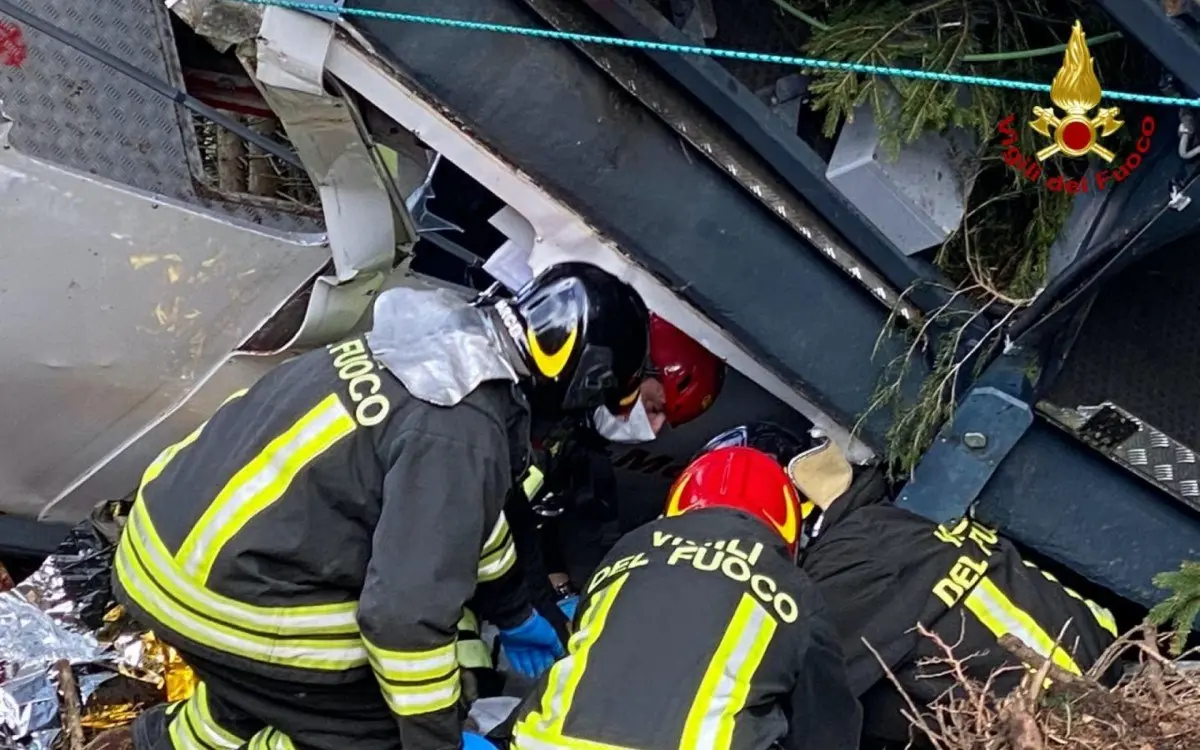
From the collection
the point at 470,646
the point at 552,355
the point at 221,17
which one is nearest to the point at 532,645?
the point at 470,646

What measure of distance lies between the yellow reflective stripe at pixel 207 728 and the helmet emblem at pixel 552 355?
1.17 meters

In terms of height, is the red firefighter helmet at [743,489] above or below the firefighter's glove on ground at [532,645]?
above

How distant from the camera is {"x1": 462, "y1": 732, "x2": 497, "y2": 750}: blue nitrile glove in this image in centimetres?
289

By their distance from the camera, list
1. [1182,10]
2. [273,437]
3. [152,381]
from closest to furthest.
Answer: [1182,10]
[273,437]
[152,381]

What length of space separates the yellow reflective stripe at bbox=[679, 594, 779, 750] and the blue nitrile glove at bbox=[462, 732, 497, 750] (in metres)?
0.94

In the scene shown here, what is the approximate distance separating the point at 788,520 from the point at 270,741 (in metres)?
1.32

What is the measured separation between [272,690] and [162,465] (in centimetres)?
56

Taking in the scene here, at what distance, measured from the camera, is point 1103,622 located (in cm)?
282

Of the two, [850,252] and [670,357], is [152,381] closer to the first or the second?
[670,357]

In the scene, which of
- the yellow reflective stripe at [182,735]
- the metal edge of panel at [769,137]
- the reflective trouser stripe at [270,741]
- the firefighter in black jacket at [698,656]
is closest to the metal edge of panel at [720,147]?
the metal edge of panel at [769,137]

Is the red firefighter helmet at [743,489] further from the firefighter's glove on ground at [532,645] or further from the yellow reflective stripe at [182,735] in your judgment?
the yellow reflective stripe at [182,735]

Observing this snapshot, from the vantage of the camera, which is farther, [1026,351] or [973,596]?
[1026,351]

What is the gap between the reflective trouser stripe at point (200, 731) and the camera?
3029mm

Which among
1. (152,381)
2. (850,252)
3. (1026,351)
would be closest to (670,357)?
(850,252)
